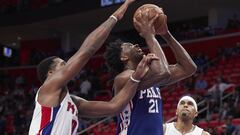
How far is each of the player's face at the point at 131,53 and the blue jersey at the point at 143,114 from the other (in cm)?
26

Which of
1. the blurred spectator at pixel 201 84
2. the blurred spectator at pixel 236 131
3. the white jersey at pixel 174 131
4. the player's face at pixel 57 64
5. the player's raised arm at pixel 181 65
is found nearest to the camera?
the player's face at pixel 57 64

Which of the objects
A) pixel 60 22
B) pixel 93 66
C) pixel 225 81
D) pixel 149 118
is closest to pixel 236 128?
pixel 225 81

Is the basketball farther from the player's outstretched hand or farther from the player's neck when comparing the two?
the player's neck

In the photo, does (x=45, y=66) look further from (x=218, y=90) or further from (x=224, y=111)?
(x=218, y=90)

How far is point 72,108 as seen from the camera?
3713 mm

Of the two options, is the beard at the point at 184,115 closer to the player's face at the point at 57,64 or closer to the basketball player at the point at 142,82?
the basketball player at the point at 142,82

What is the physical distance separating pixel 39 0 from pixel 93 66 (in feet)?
14.0

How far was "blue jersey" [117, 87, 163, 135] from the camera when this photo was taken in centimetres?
407

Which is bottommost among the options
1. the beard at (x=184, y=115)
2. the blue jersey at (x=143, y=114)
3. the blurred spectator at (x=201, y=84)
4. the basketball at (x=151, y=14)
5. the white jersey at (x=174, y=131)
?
the blurred spectator at (x=201, y=84)

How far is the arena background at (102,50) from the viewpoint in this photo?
14.2 m

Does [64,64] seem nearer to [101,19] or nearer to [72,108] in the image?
[72,108]

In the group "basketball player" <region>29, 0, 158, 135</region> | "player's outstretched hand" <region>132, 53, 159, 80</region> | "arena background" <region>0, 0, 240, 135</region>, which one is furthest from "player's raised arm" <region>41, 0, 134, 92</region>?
"arena background" <region>0, 0, 240, 135</region>

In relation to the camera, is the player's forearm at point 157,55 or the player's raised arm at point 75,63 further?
the player's forearm at point 157,55

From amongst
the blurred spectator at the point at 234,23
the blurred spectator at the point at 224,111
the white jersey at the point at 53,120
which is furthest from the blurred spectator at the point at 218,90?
the white jersey at the point at 53,120
